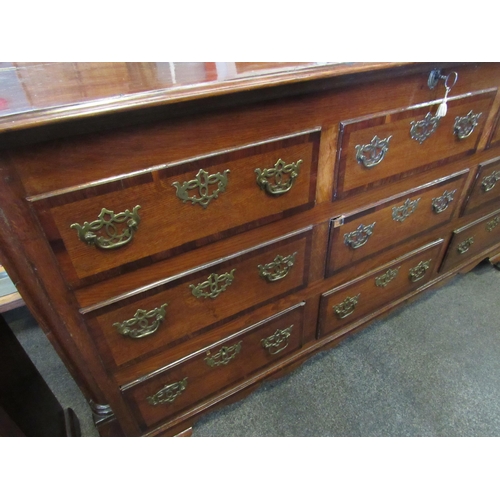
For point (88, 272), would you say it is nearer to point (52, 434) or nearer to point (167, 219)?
point (167, 219)

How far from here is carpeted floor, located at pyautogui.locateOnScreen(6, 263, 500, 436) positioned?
0.99m

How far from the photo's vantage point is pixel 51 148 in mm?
426

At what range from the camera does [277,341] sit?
0.93 m

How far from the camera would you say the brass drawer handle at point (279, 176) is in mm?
609

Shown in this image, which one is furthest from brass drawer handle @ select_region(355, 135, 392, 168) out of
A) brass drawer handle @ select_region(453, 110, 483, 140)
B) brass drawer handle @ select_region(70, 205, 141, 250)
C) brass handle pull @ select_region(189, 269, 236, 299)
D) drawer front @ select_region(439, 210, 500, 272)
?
drawer front @ select_region(439, 210, 500, 272)

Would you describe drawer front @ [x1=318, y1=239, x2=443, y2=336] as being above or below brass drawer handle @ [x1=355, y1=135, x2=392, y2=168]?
below

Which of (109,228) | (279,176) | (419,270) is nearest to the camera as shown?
(109,228)

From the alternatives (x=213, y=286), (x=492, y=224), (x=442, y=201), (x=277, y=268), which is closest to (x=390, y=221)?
(x=442, y=201)

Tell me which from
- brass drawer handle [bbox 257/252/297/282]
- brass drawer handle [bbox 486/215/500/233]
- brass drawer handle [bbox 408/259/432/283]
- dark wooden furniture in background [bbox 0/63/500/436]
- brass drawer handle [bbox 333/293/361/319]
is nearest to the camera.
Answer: dark wooden furniture in background [bbox 0/63/500/436]

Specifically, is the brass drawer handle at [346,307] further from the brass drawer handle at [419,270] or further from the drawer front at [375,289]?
the brass drawer handle at [419,270]

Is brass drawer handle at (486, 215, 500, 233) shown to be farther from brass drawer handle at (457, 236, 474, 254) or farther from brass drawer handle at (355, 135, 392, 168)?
brass drawer handle at (355, 135, 392, 168)

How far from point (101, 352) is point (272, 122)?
54cm

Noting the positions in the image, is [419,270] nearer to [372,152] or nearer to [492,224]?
[492,224]

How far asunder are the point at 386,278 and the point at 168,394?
747 mm
